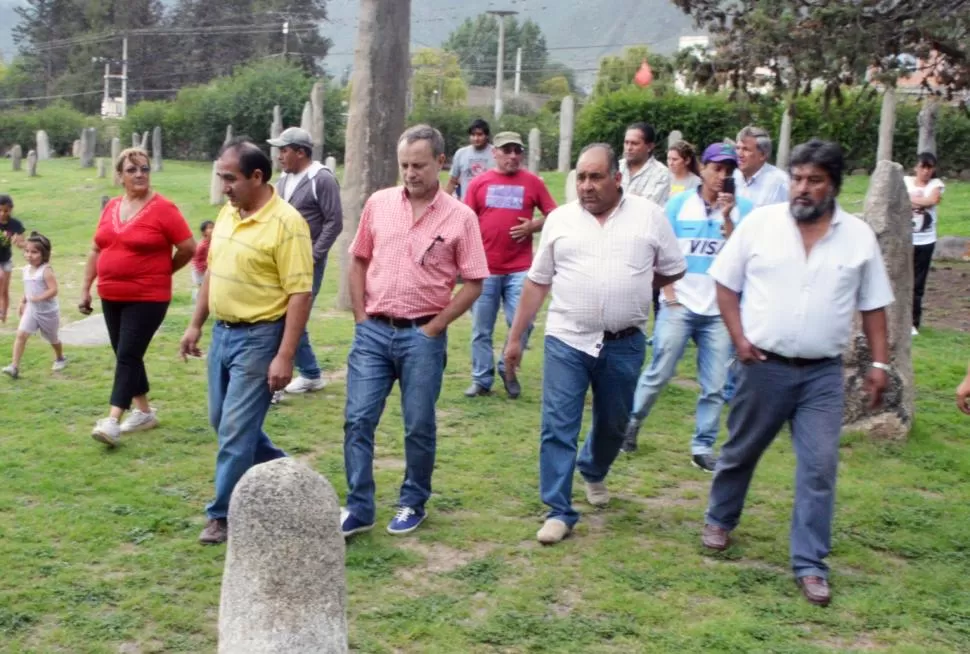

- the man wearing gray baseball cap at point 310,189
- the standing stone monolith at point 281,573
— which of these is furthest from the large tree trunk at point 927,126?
the standing stone monolith at point 281,573

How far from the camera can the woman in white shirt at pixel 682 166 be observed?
9.76 metres

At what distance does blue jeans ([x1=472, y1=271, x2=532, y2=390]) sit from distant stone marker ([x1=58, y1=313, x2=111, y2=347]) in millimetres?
4278

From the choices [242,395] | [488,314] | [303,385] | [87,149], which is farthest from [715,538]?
[87,149]

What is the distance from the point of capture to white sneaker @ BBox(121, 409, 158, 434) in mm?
8523

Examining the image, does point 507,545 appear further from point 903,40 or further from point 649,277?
point 903,40

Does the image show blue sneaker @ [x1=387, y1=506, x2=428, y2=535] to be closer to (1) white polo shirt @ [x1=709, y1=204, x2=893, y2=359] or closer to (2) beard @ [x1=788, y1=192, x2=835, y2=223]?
(1) white polo shirt @ [x1=709, y1=204, x2=893, y2=359]

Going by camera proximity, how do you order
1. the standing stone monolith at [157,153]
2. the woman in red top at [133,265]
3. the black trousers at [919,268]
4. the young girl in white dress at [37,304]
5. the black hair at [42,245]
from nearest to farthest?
the woman in red top at [133,265] < the young girl in white dress at [37,304] < the black hair at [42,245] < the black trousers at [919,268] < the standing stone monolith at [157,153]

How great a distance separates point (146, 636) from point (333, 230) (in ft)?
14.2

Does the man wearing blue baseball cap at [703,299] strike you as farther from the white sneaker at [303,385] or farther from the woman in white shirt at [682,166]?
the white sneaker at [303,385]

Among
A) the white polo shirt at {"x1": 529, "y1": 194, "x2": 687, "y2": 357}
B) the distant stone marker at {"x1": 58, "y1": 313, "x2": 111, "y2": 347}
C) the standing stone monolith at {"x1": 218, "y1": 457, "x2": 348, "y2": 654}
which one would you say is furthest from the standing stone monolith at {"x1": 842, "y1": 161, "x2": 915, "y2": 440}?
the distant stone marker at {"x1": 58, "y1": 313, "x2": 111, "y2": 347}

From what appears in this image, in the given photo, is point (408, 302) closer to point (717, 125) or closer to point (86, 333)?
point (86, 333)

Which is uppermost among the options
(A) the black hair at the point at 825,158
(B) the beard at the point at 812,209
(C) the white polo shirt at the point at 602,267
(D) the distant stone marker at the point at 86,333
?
(A) the black hair at the point at 825,158

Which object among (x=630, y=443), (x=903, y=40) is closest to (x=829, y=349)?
(x=630, y=443)

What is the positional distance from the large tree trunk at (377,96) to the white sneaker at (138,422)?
4.95m
